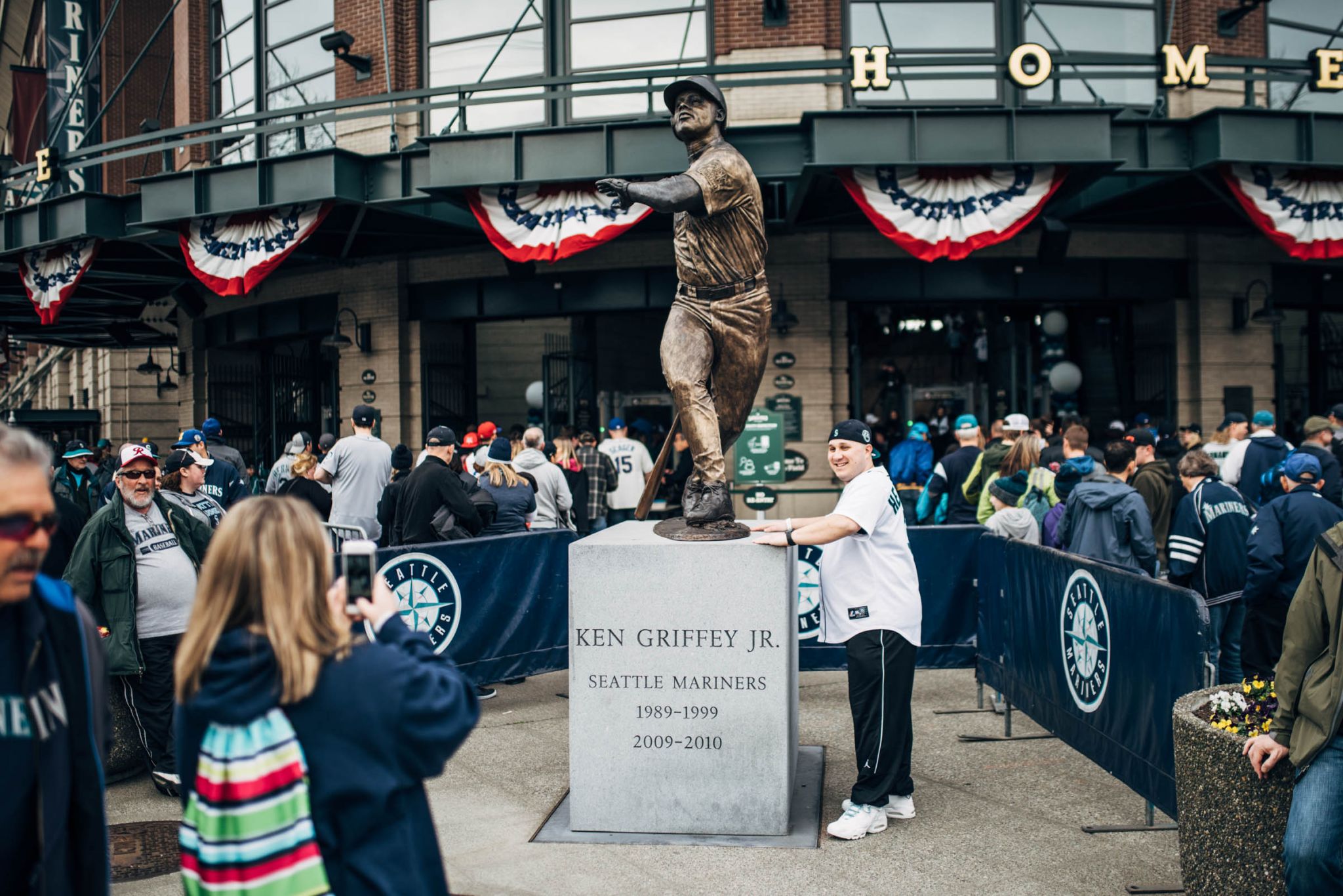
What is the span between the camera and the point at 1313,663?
3.42m

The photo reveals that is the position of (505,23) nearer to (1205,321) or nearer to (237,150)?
(237,150)

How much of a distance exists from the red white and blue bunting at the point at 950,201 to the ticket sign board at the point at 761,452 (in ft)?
10.5

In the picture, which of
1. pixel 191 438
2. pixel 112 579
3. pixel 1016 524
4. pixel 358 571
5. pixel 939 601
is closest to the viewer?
pixel 358 571

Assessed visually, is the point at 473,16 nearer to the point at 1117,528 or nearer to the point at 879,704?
the point at 1117,528

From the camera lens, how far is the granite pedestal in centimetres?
509

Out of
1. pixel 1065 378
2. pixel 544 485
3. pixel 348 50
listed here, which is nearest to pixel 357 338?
pixel 348 50

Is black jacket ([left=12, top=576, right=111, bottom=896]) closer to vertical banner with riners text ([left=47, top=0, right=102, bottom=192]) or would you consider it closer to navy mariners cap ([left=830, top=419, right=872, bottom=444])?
navy mariners cap ([left=830, top=419, right=872, bottom=444])

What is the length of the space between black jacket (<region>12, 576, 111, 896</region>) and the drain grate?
2.66m

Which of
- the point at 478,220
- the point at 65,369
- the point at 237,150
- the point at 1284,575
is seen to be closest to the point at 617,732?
the point at 1284,575

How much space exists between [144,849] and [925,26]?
46.5 feet

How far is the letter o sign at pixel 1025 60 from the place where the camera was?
40.5 feet

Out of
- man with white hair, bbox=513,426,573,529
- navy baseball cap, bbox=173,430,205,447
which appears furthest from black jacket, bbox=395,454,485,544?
navy baseball cap, bbox=173,430,205,447

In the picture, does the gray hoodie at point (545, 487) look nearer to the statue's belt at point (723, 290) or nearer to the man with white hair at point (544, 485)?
the man with white hair at point (544, 485)

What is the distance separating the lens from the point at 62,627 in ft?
7.64
